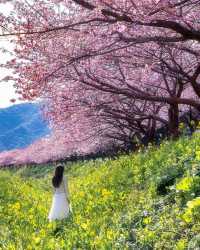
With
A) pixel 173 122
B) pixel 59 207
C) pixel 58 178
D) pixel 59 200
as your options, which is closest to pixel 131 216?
pixel 59 207

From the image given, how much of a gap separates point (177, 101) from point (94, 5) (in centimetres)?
448

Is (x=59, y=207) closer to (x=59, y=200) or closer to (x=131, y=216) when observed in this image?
(x=59, y=200)

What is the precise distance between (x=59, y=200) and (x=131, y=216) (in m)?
3.41

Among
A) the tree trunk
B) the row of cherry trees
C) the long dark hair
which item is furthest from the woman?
the tree trunk

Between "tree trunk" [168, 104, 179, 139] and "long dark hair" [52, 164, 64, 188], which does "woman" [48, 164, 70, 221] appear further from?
"tree trunk" [168, 104, 179, 139]

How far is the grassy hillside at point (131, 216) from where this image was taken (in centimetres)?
725

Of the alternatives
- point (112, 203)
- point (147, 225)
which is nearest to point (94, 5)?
point (147, 225)

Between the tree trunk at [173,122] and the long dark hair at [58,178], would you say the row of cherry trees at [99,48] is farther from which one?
the long dark hair at [58,178]

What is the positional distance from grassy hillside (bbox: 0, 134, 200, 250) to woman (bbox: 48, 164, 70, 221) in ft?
0.71

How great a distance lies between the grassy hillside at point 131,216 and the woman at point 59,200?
0.22 m

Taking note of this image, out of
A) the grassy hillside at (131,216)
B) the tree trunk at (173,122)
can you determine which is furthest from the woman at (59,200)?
the tree trunk at (173,122)

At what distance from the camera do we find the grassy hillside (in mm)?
7246

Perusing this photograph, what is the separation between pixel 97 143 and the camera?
37125 mm

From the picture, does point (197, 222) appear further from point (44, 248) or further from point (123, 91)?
point (123, 91)
